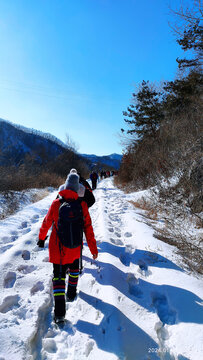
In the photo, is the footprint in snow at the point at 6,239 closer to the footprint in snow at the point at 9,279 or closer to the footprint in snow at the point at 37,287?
the footprint in snow at the point at 9,279

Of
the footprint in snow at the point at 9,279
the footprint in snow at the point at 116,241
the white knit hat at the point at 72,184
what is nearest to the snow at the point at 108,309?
the footprint in snow at the point at 9,279

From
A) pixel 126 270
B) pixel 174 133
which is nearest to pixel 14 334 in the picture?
pixel 126 270

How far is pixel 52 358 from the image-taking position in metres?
1.68

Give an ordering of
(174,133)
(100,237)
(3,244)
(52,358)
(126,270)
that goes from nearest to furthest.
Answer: (52,358), (126,270), (3,244), (100,237), (174,133)

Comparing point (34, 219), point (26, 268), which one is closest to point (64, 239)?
point (26, 268)

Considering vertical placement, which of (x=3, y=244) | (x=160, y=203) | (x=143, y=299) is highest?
(x=160, y=203)

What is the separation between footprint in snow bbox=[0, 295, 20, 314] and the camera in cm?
223

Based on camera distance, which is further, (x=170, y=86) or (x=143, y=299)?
(x=170, y=86)

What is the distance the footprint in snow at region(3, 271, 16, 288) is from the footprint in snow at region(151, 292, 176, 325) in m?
2.01

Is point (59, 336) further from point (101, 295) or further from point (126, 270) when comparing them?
point (126, 270)

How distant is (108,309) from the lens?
221cm

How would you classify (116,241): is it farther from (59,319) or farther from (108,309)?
(59,319)

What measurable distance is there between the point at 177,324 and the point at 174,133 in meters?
7.05

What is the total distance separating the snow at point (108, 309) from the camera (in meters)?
1.73
